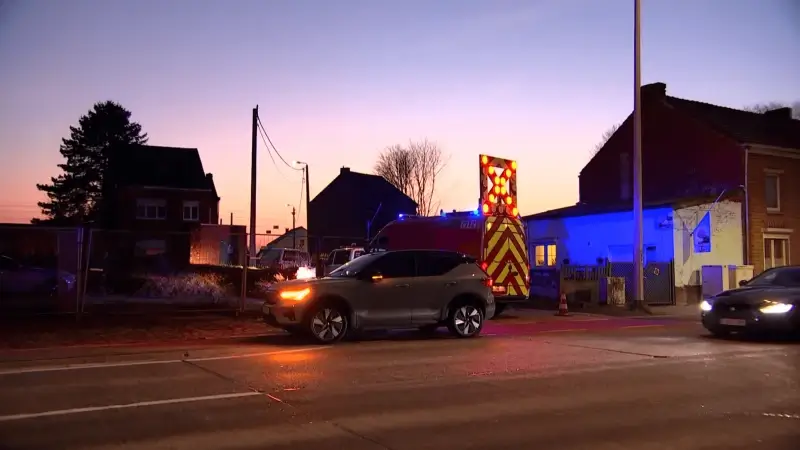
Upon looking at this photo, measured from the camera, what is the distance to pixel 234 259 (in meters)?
28.2

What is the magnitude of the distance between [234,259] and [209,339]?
1541 centimetres

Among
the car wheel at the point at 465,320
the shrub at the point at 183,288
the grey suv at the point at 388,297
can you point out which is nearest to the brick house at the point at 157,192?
the shrub at the point at 183,288

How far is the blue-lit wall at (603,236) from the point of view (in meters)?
24.6

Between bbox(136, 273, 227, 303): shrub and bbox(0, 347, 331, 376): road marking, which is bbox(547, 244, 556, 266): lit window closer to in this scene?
bbox(136, 273, 227, 303): shrub

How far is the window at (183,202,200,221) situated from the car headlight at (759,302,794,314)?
46.4m

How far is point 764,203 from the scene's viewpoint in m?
27.4

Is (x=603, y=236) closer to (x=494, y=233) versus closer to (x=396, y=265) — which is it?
(x=494, y=233)

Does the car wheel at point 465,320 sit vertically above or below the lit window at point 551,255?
below

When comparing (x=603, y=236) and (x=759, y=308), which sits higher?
(x=603, y=236)

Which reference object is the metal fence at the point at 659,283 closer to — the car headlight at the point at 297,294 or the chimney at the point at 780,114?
the car headlight at the point at 297,294

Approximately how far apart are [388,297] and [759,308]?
6855 mm

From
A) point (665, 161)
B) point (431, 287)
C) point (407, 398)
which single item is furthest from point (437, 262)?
point (665, 161)

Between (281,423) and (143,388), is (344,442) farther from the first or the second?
(143,388)

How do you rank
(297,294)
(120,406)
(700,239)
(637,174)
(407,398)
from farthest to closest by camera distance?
(700,239), (637,174), (297,294), (407,398), (120,406)
